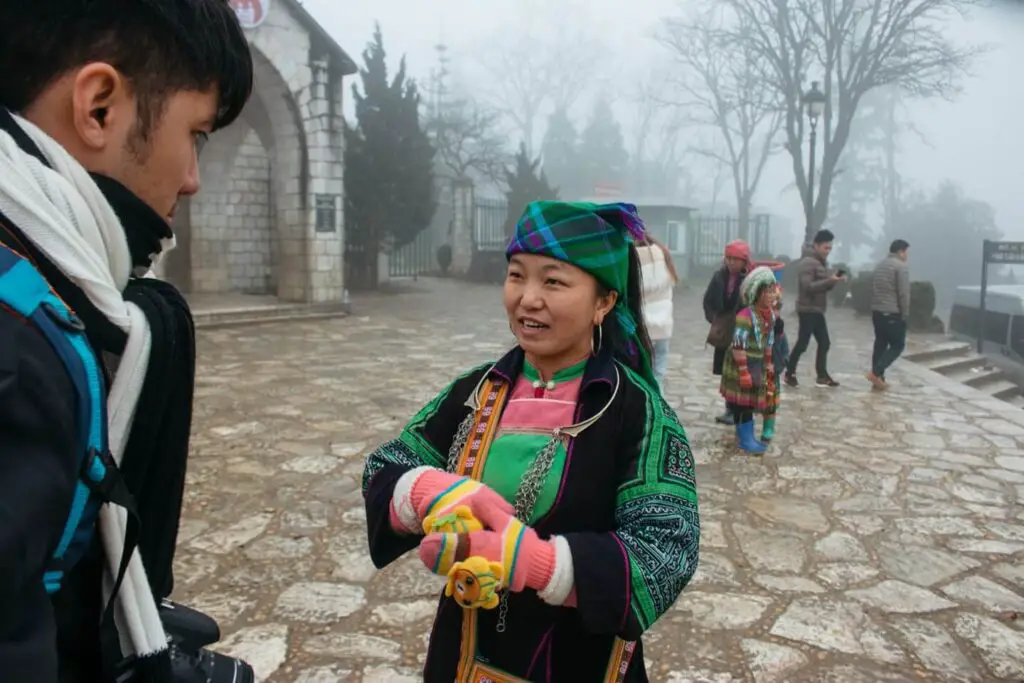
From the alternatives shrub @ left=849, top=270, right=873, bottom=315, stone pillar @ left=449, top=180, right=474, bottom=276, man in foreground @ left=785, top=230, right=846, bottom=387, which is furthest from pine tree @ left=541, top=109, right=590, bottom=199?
man in foreground @ left=785, top=230, right=846, bottom=387

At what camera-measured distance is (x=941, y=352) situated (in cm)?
1209

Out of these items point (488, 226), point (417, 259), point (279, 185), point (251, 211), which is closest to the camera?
point (279, 185)

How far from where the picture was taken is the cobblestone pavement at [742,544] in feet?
10.2

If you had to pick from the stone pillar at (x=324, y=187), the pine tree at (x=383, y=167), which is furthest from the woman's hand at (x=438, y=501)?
the pine tree at (x=383, y=167)

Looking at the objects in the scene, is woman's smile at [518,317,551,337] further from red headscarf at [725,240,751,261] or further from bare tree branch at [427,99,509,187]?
bare tree branch at [427,99,509,187]

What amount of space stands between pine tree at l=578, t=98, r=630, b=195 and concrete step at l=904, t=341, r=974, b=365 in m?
37.9

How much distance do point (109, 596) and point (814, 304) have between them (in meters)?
8.75

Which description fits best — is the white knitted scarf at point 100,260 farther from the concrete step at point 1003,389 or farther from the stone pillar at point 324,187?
the stone pillar at point 324,187

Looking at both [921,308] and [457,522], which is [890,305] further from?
[457,522]

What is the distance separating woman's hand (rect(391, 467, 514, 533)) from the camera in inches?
52.2

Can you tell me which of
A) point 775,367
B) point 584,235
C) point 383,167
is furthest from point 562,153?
point 584,235

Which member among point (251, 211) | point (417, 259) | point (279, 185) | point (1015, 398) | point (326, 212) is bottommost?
point (1015, 398)

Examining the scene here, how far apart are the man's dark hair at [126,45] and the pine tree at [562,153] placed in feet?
164

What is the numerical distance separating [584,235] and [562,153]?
53.5 meters
